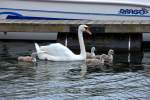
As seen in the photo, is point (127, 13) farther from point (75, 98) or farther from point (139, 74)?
point (75, 98)

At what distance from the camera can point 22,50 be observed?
2053cm

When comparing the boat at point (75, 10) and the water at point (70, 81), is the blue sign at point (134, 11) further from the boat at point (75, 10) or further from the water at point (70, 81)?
the water at point (70, 81)

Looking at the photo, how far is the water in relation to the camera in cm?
1331

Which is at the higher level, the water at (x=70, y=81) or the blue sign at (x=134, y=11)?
the blue sign at (x=134, y=11)

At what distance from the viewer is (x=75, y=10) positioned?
75.2 ft

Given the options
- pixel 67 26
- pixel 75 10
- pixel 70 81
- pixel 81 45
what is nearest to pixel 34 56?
pixel 81 45

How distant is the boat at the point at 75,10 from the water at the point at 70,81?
4000mm

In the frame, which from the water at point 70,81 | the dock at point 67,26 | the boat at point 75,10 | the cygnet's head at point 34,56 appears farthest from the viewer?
the boat at point 75,10

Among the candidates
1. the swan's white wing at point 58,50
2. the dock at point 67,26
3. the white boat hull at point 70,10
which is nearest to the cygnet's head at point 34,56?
the swan's white wing at point 58,50

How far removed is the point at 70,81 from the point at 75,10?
26.9 feet

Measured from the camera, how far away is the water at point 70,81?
43.7 ft

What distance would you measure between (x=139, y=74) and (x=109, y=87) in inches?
81.2

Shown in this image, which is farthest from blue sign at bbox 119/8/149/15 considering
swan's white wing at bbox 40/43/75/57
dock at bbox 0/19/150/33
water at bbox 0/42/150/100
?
swan's white wing at bbox 40/43/75/57

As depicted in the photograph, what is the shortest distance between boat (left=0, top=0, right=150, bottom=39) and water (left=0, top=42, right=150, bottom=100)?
Answer: 4.00 m
